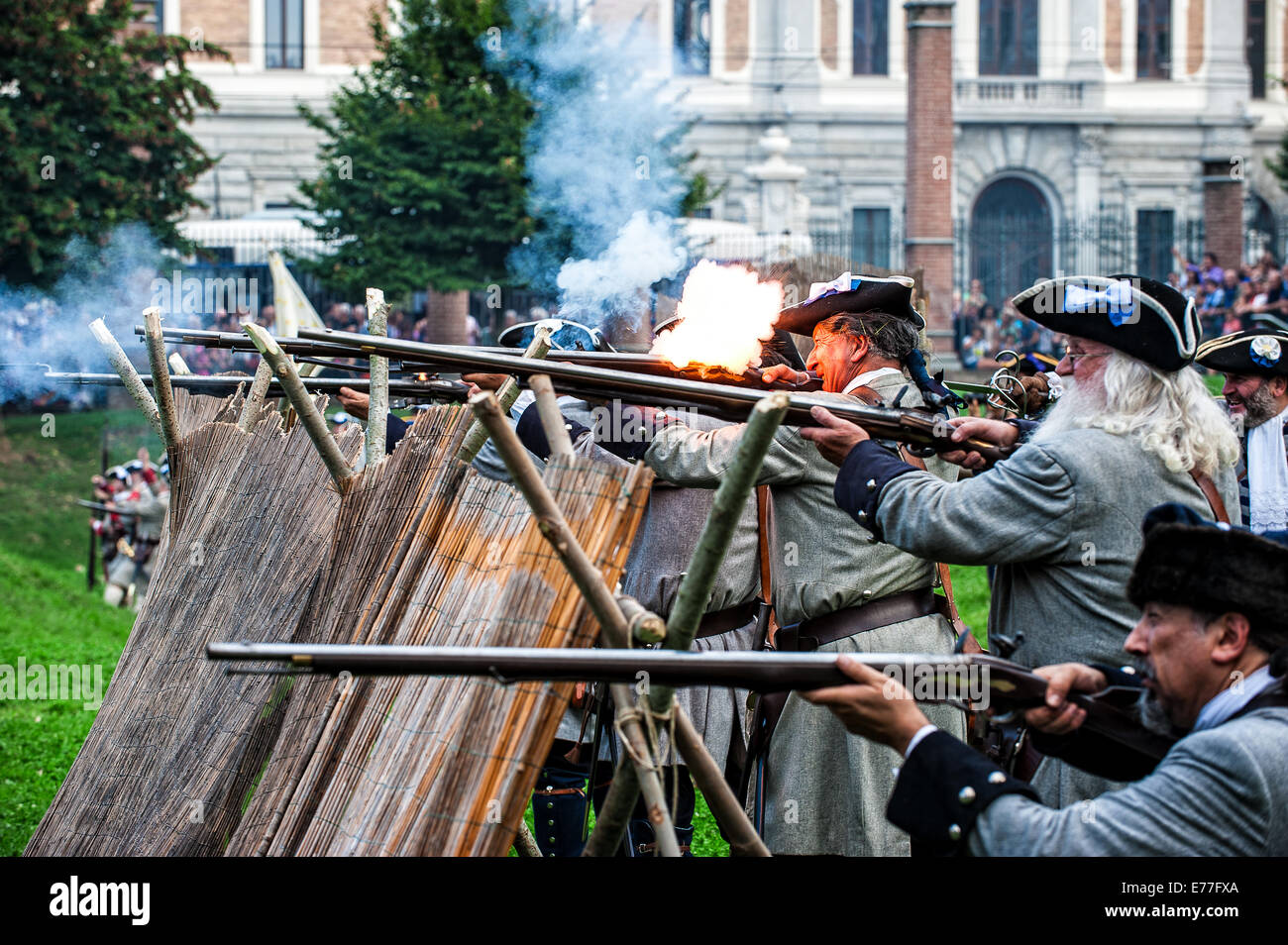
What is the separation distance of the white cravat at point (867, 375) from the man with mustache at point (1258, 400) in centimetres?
209

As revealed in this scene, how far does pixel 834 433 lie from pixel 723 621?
58.8 inches

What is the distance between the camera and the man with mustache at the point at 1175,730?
2.41m

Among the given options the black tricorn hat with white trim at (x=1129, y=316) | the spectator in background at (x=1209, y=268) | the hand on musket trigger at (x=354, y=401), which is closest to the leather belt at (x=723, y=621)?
the black tricorn hat with white trim at (x=1129, y=316)

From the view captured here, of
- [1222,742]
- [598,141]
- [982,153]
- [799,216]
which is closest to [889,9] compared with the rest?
[982,153]

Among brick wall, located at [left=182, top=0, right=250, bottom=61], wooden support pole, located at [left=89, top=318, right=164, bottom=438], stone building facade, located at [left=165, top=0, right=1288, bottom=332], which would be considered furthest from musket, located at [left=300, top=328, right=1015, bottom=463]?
brick wall, located at [left=182, top=0, right=250, bottom=61]

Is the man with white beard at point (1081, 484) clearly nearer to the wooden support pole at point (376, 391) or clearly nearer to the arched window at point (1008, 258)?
the wooden support pole at point (376, 391)

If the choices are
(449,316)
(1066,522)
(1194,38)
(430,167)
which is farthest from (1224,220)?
(1066,522)

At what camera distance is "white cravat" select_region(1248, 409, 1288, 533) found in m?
5.68

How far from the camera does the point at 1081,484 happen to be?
3.25 m

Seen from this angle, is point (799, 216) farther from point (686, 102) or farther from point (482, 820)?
point (482, 820)

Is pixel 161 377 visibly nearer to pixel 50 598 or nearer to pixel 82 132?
pixel 50 598

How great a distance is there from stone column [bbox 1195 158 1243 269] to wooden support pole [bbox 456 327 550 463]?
76.2ft

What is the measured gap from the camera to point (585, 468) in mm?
2936

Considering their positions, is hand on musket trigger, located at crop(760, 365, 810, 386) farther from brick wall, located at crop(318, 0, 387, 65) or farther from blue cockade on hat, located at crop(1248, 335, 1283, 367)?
brick wall, located at crop(318, 0, 387, 65)
